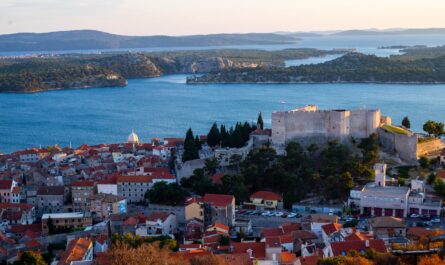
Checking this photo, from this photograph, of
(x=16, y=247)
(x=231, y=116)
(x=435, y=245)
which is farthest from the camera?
(x=231, y=116)

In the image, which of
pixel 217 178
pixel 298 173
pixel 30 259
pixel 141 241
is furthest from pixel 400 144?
pixel 30 259

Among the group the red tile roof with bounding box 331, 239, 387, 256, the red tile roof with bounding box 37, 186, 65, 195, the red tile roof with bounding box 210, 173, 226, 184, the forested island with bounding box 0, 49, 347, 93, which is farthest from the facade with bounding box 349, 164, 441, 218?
the forested island with bounding box 0, 49, 347, 93

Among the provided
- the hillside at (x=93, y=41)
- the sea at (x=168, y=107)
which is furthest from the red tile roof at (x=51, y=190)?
the hillside at (x=93, y=41)

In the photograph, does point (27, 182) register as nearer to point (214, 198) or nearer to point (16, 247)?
point (16, 247)

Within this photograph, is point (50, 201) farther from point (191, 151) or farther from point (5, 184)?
point (191, 151)

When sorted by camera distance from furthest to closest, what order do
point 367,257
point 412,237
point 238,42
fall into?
point 238,42 < point 412,237 < point 367,257

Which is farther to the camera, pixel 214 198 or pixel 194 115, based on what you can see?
pixel 194 115

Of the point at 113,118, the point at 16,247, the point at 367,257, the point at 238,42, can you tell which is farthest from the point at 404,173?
the point at 238,42
